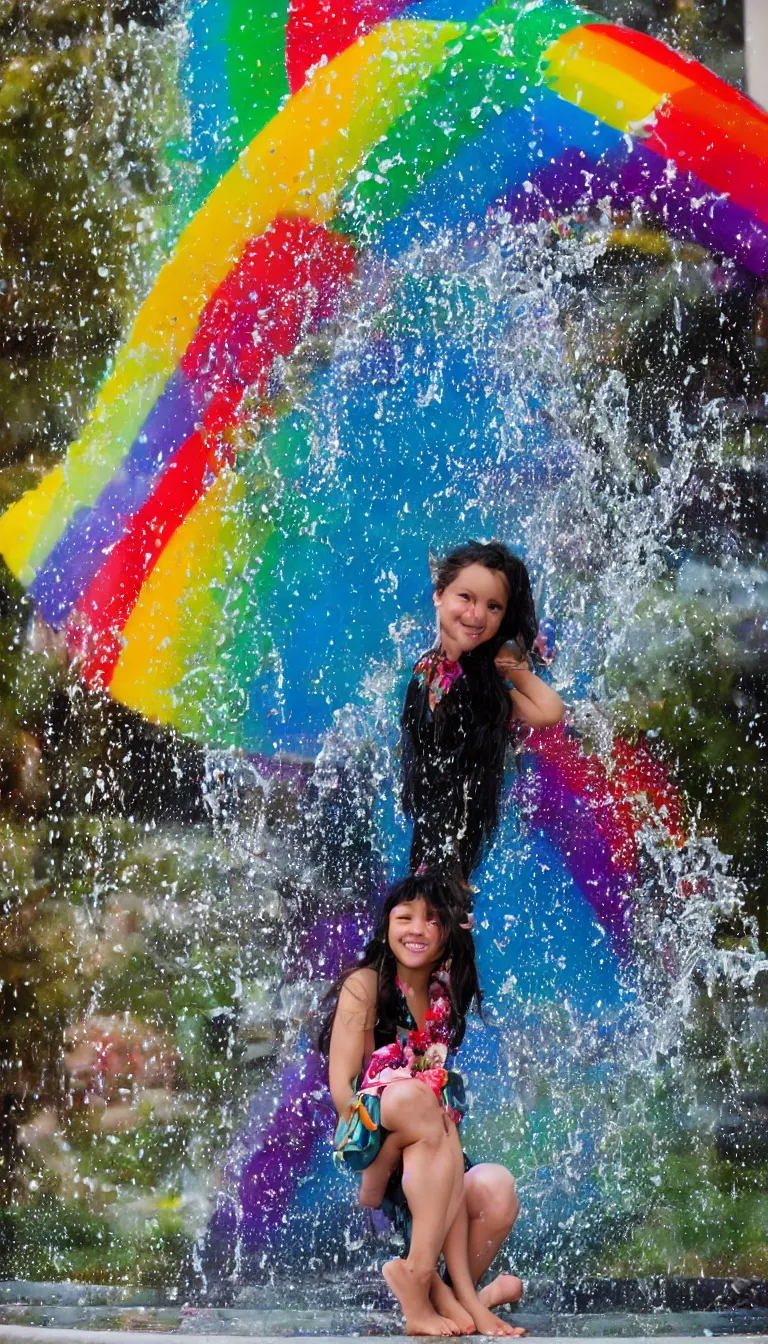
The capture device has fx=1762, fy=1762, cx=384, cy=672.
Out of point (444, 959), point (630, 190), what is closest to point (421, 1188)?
point (444, 959)

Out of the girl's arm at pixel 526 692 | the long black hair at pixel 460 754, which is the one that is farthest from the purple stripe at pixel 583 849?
the girl's arm at pixel 526 692

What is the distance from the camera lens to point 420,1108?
3031mm

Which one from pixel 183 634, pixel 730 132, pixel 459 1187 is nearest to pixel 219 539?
pixel 183 634

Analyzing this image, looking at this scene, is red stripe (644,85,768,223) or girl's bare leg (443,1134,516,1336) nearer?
girl's bare leg (443,1134,516,1336)

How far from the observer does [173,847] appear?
457 cm

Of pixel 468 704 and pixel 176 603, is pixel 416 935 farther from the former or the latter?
pixel 176 603

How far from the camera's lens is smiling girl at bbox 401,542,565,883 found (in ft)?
12.3

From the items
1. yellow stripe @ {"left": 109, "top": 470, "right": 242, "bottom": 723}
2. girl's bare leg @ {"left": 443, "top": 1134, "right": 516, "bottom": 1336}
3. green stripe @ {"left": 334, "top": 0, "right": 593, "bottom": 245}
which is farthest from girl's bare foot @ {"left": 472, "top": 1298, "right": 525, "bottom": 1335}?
green stripe @ {"left": 334, "top": 0, "right": 593, "bottom": 245}

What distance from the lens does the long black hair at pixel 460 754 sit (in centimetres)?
385

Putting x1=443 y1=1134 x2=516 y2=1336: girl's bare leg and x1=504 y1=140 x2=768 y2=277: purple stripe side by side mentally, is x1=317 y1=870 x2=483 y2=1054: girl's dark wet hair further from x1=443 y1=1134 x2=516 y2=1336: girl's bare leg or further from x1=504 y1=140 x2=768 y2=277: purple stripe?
x1=504 y1=140 x2=768 y2=277: purple stripe

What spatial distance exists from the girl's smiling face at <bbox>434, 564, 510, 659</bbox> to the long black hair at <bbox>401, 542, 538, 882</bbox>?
43 mm

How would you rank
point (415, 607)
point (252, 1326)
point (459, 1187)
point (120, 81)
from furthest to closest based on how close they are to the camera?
point (120, 81) → point (415, 607) → point (252, 1326) → point (459, 1187)

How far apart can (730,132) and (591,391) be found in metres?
0.77

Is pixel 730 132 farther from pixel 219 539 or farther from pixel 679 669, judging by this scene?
pixel 219 539
